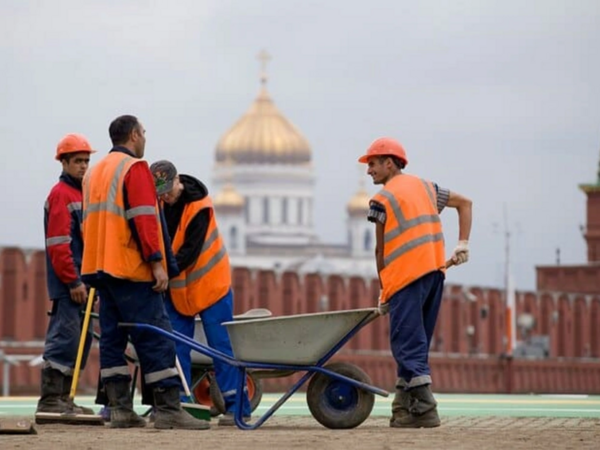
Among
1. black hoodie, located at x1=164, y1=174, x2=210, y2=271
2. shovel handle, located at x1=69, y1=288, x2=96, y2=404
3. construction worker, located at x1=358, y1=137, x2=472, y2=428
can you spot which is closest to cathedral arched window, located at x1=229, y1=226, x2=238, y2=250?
black hoodie, located at x1=164, y1=174, x2=210, y2=271

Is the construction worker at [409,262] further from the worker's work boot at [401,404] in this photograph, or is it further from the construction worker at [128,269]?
the construction worker at [128,269]

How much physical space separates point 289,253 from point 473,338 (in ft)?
351

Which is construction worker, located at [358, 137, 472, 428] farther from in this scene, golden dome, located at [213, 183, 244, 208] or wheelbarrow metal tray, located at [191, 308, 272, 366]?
golden dome, located at [213, 183, 244, 208]

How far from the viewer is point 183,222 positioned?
11.8 metres

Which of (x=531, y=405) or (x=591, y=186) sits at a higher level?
(x=591, y=186)

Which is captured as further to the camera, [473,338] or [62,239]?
[473,338]

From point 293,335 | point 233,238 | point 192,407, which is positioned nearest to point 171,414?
point 192,407

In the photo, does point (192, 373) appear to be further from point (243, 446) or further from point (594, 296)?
point (594, 296)

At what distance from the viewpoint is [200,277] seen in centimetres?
1177

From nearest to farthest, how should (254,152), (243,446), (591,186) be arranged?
(243,446), (591,186), (254,152)

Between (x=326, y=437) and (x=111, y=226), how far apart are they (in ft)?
5.22

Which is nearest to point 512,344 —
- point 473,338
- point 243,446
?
point 473,338

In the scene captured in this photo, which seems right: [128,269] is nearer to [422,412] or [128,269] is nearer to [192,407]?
[192,407]

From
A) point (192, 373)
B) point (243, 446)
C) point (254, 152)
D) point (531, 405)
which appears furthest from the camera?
point (254, 152)
